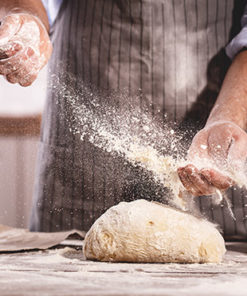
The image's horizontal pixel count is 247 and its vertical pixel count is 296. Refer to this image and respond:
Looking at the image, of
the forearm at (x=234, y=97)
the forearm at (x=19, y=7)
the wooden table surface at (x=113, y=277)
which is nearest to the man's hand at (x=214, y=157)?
the forearm at (x=234, y=97)

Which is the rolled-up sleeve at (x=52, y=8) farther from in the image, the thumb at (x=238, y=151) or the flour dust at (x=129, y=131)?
the thumb at (x=238, y=151)

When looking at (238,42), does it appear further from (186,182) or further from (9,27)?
(9,27)

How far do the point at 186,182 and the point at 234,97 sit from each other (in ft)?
1.57

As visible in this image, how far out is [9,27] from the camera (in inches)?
51.3

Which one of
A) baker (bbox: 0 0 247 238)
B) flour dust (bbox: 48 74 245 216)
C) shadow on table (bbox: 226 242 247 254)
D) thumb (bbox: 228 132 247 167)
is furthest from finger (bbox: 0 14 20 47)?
shadow on table (bbox: 226 242 247 254)

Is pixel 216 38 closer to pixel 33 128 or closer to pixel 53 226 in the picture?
pixel 33 128

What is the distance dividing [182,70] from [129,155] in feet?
1.70

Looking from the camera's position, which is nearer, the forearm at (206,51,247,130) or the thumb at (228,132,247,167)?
the thumb at (228,132,247,167)

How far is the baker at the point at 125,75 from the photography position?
1.65 m

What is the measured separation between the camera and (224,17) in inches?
68.5

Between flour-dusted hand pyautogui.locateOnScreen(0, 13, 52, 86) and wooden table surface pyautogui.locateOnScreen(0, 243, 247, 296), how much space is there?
1.87 feet

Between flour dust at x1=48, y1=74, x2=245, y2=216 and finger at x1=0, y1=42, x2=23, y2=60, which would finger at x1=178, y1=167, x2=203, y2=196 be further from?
finger at x1=0, y1=42, x2=23, y2=60

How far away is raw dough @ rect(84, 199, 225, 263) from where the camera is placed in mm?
1125

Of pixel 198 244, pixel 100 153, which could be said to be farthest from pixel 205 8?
pixel 198 244
